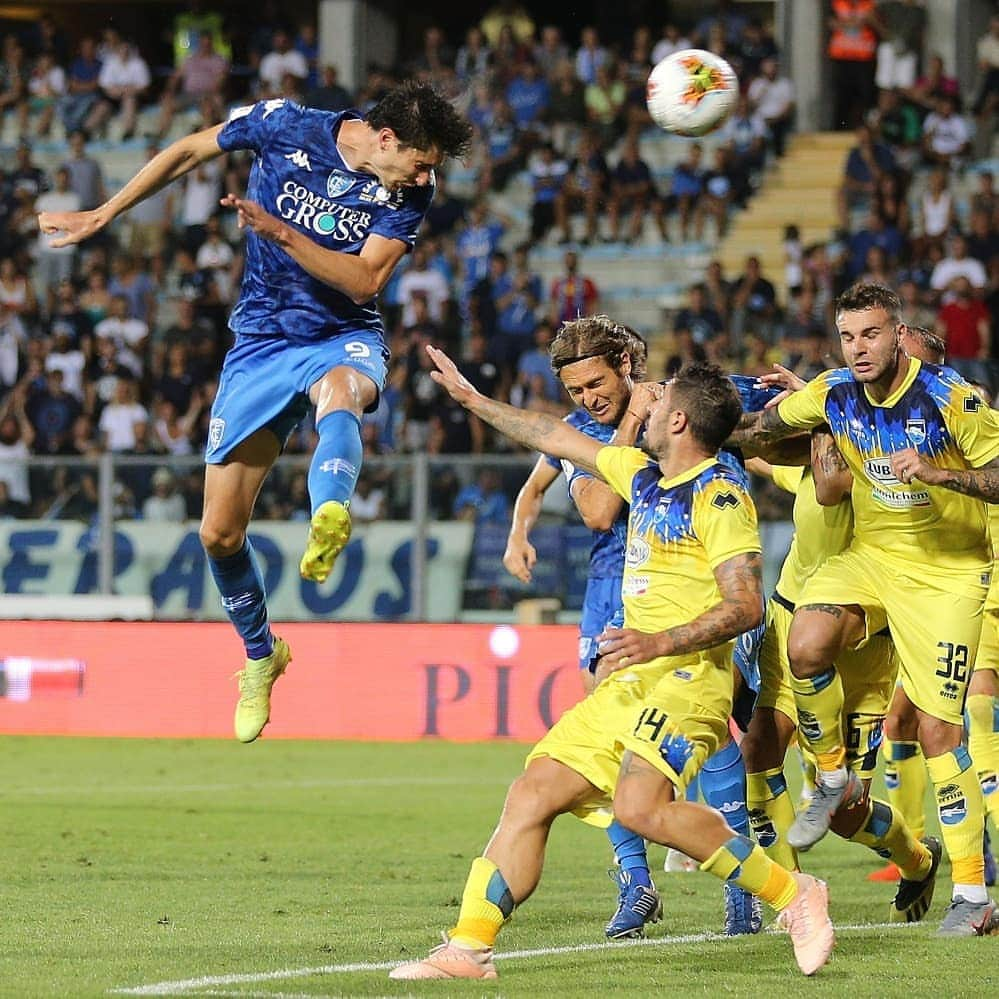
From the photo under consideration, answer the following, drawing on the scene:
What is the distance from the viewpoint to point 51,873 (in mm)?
9164

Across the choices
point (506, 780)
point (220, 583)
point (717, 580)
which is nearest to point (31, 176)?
point (506, 780)

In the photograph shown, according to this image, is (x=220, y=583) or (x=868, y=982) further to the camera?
(x=220, y=583)

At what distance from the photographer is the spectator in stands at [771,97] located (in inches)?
925

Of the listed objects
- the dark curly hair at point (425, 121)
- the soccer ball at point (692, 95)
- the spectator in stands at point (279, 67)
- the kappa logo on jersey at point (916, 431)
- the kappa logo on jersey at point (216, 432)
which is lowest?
the kappa logo on jersey at point (216, 432)

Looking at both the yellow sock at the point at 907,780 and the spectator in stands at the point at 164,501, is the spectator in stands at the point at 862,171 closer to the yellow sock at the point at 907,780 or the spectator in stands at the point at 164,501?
the spectator in stands at the point at 164,501

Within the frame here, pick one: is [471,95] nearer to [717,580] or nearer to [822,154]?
[822,154]

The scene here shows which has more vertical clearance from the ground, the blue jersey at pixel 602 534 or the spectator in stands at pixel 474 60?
the spectator in stands at pixel 474 60

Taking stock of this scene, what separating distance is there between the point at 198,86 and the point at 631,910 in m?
20.8

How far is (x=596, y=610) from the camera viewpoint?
8625 millimetres

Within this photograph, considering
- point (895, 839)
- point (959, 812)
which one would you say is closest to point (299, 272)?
point (895, 839)

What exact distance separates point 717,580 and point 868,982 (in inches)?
53.6

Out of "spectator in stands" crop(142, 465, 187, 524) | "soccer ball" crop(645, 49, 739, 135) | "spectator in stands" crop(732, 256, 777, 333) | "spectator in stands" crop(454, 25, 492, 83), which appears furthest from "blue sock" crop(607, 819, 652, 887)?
"spectator in stands" crop(454, 25, 492, 83)

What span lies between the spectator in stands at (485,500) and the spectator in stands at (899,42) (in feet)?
27.7

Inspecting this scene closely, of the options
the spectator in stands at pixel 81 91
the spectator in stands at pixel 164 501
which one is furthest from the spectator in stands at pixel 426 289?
the spectator in stands at pixel 81 91
